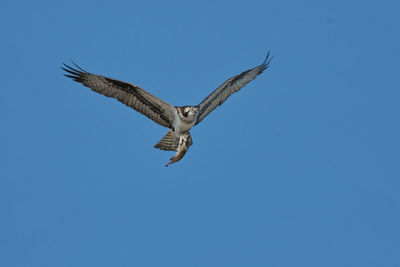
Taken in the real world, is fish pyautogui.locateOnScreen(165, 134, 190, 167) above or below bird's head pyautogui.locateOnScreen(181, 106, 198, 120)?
below

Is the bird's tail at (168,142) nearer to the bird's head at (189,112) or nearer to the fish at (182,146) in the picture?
the fish at (182,146)


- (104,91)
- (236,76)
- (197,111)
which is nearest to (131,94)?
(104,91)

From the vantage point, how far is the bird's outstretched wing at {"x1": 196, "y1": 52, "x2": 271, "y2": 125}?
14906 mm

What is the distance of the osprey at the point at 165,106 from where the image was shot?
1422 cm

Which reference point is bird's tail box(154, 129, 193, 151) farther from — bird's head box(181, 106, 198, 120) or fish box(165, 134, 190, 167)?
bird's head box(181, 106, 198, 120)

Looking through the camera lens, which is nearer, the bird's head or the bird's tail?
the bird's head

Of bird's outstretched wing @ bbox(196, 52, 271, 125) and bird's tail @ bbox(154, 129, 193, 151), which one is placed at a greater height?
bird's outstretched wing @ bbox(196, 52, 271, 125)

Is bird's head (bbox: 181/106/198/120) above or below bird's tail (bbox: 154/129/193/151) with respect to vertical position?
above

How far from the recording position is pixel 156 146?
1506cm

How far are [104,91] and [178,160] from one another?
2380 millimetres

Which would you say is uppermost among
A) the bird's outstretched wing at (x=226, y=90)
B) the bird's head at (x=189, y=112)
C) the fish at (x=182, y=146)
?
the bird's outstretched wing at (x=226, y=90)


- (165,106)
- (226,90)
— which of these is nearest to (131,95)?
(165,106)

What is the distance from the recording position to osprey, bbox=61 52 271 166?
14.2m

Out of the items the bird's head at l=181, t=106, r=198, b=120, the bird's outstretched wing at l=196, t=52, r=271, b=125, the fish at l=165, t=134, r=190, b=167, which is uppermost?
the bird's outstretched wing at l=196, t=52, r=271, b=125
